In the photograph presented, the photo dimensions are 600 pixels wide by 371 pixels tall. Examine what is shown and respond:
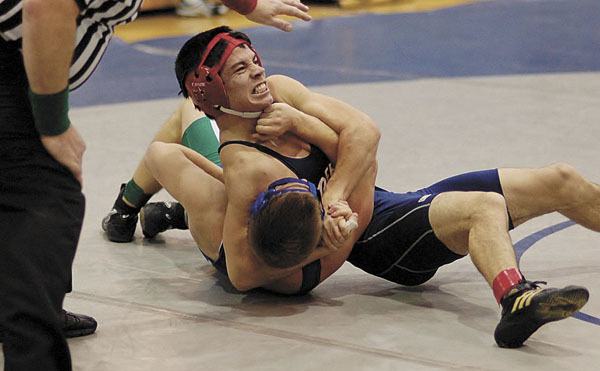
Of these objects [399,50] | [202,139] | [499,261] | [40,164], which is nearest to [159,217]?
[202,139]

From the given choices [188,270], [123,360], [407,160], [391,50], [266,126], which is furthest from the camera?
[391,50]

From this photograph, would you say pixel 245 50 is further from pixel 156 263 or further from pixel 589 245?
pixel 589 245

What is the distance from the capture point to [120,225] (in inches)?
176

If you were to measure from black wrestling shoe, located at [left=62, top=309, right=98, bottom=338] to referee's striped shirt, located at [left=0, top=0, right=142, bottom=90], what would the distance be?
906mm

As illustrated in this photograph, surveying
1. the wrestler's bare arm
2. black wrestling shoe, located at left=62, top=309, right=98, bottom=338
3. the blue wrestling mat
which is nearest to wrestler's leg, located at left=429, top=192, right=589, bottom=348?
the wrestler's bare arm

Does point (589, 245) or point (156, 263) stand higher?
point (589, 245)

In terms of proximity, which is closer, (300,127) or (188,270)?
(300,127)

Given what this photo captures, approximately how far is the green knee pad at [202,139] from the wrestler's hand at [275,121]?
2.05 feet

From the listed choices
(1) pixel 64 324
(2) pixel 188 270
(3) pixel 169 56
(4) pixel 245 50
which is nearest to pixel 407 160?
(2) pixel 188 270

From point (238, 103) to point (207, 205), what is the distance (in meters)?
0.39

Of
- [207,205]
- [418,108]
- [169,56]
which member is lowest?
[169,56]

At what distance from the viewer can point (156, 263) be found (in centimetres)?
426

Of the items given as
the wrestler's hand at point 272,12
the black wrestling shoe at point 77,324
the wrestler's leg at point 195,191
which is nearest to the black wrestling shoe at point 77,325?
the black wrestling shoe at point 77,324

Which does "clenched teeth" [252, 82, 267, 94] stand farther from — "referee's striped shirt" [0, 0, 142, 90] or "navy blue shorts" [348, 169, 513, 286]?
"referee's striped shirt" [0, 0, 142, 90]
